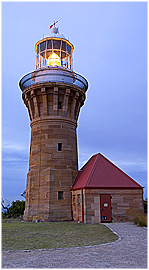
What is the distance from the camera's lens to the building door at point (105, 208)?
18000mm

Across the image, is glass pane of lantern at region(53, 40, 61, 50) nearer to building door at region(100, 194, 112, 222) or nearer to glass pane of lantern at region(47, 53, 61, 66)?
glass pane of lantern at region(47, 53, 61, 66)

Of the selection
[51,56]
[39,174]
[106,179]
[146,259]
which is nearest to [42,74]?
[51,56]

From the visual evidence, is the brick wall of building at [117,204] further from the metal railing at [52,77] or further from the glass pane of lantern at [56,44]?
the glass pane of lantern at [56,44]

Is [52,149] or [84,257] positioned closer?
[84,257]

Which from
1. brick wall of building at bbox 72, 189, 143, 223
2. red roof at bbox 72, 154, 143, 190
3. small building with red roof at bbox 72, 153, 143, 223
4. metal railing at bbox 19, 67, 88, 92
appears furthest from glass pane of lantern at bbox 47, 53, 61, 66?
brick wall of building at bbox 72, 189, 143, 223

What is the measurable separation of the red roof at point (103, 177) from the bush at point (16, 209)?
9.89m

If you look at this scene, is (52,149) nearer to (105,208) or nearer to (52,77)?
(52,77)

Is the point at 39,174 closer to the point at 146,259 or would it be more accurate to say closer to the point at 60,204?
the point at 60,204

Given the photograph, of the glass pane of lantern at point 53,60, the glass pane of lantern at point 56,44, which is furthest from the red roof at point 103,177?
the glass pane of lantern at point 56,44

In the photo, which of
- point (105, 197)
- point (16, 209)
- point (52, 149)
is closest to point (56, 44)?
point (52, 149)

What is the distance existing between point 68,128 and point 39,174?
215 inches

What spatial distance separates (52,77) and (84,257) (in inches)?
733

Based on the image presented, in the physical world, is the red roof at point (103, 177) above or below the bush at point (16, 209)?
above

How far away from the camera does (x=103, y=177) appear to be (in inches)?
769
